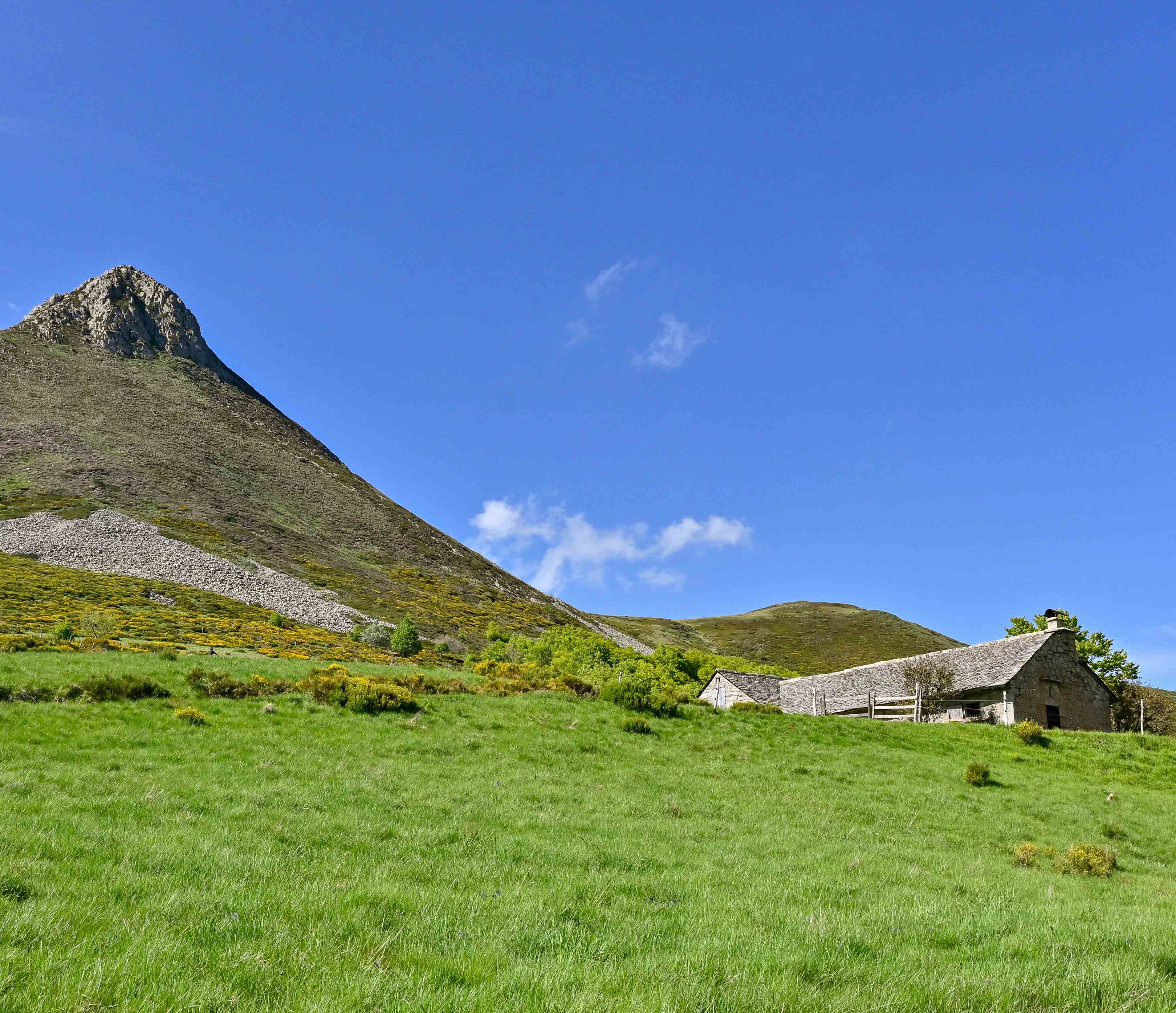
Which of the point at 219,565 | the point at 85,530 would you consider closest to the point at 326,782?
the point at 219,565

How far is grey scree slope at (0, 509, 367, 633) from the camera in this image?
71500 millimetres

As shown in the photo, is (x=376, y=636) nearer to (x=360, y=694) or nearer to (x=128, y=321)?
(x=360, y=694)

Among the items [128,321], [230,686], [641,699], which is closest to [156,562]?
[230,686]

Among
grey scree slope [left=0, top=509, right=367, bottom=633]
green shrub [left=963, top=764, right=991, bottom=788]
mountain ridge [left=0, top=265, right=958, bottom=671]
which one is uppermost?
mountain ridge [left=0, top=265, right=958, bottom=671]

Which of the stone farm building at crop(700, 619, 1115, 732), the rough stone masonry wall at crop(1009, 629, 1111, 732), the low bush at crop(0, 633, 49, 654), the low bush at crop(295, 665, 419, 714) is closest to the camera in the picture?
the low bush at crop(295, 665, 419, 714)

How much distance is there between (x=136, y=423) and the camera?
11950cm

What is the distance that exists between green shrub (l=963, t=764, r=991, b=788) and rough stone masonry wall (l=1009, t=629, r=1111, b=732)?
18624 millimetres

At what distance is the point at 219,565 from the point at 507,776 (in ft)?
233

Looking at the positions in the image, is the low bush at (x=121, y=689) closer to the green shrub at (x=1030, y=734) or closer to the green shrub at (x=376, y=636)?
the green shrub at (x=1030, y=734)

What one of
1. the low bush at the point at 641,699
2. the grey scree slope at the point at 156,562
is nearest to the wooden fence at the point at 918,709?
the low bush at the point at 641,699

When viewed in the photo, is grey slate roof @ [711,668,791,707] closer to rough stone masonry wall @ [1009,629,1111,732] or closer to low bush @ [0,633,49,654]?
rough stone masonry wall @ [1009,629,1111,732]

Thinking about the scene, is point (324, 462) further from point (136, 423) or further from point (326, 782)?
point (326, 782)

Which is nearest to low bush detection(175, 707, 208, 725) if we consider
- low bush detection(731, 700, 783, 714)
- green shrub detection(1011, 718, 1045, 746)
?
low bush detection(731, 700, 783, 714)

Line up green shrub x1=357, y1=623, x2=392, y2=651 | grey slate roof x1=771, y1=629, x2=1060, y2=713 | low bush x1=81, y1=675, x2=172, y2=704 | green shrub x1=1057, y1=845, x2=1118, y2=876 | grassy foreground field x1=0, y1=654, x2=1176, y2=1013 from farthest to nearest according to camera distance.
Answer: green shrub x1=357, y1=623, x2=392, y2=651 < grey slate roof x1=771, y1=629, x2=1060, y2=713 < low bush x1=81, y1=675, x2=172, y2=704 < green shrub x1=1057, y1=845, x2=1118, y2=876 < grassy foreground field x1=0, y1=654, x2=1176, y2=1013
